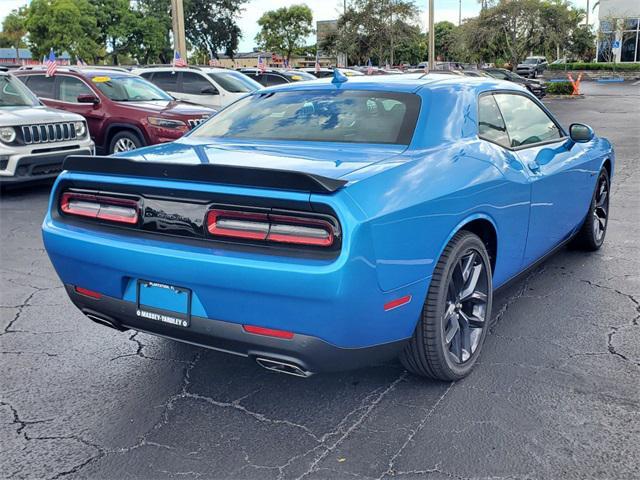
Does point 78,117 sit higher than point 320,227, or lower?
higher

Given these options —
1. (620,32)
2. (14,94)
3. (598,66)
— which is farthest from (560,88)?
(14,94)

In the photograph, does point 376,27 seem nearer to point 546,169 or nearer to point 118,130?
point 118,130

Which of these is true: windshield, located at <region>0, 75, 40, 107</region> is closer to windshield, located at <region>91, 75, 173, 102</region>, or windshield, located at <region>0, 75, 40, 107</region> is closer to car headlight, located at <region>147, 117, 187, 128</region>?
windshield, located at <region>91, 75, 173, 102</region>

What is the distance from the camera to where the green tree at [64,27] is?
50.6m

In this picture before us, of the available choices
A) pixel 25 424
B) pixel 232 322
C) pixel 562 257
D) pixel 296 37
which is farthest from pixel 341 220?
pixel 296 37

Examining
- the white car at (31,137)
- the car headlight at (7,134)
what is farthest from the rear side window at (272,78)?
the car headlight at (7,134)

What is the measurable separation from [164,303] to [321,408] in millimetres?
909

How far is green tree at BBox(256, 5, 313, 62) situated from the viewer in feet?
224

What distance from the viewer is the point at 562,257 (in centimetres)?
581

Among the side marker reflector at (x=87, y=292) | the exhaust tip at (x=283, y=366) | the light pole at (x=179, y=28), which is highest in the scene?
the light pole at (x=179, y=28)

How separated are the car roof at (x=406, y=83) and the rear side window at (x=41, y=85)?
8.59 m

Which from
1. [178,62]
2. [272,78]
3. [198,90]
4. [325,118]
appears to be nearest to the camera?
[325,118]

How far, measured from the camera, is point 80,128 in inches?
371

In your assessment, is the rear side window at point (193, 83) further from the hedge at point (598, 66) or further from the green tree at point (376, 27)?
the hedge at point (598, 66)
